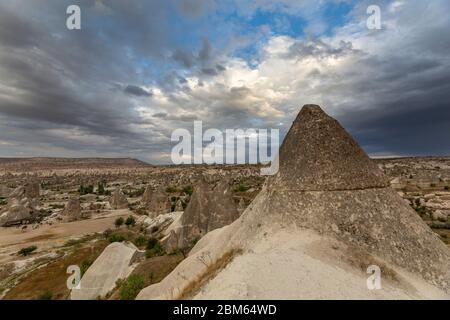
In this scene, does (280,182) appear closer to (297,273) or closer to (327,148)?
(327,148)

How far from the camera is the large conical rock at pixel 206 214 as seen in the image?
28.7 m

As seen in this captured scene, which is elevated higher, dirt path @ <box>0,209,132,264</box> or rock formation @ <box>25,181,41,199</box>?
rock formation @ <box>25,181,41,199</box>

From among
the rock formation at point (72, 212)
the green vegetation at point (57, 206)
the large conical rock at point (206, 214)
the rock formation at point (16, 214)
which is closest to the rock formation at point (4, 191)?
the green vegetation at point (57, 206)

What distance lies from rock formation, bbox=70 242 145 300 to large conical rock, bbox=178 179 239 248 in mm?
6086

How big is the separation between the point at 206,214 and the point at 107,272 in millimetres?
10696

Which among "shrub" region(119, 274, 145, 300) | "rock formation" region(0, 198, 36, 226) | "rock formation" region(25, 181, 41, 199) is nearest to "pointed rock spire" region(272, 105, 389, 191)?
"shrub" region(119, 274, 145, 300)

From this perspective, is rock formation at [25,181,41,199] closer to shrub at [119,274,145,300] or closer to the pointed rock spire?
shrub at [119,274,145,300]

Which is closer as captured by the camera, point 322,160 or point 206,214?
point 322,160

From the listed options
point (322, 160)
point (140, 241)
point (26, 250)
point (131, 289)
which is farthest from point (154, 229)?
point (322, 160)

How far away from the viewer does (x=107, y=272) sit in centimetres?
2162

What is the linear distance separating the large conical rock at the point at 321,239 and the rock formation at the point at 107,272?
11.9 metres

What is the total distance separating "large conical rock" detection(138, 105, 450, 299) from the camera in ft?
24.1

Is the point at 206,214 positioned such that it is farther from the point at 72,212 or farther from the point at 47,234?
the point at 72,212
